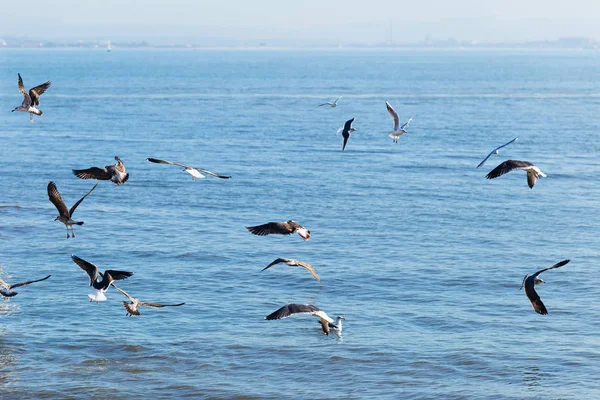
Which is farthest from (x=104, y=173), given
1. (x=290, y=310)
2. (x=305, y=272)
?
(x=305, y=272)

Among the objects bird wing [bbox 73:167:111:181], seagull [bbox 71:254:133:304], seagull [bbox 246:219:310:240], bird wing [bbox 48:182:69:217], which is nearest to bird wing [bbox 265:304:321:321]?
seagull [bbox 246:219:310:240]

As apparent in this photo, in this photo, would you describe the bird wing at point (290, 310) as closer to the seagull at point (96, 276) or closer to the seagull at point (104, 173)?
the seagull at point (96, 276)

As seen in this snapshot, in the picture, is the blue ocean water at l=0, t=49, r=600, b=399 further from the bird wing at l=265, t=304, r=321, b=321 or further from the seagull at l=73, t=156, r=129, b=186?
the seagull at l=73, t=156, r=129, b=186

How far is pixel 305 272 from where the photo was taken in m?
38.7

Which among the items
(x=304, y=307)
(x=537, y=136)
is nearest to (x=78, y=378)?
(x=304, y=307)

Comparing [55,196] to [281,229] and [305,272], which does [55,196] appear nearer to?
[281,229]

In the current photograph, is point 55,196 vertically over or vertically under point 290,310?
over

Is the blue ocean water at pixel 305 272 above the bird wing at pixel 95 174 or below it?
below

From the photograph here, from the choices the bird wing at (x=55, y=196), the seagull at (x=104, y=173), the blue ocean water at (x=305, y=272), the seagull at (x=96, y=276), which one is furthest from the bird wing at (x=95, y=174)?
the blue ocean water at (x=305, y=272)

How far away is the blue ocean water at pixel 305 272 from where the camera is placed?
27.2 m

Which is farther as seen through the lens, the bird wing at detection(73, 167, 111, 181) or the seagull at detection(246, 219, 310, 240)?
the seagull at detection(246, 219, 310, 240)

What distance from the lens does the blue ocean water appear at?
27188 mm

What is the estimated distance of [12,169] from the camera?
62.2 m

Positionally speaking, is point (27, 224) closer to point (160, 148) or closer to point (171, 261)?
point (171, 261)
